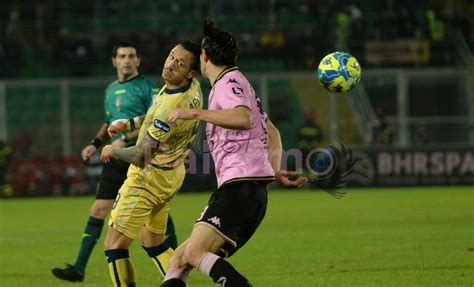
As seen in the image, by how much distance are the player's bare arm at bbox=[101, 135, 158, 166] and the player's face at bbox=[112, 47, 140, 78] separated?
2.76m

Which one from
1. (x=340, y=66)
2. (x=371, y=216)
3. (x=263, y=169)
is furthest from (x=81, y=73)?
(x=263, y=169)

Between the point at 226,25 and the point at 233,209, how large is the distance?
26.7 m

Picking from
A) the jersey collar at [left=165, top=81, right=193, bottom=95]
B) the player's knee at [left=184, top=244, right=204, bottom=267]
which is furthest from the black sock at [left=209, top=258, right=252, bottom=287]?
the jersey collar at [left=165, top=81, right=193, bottom=95]

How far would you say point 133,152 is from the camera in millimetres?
8141

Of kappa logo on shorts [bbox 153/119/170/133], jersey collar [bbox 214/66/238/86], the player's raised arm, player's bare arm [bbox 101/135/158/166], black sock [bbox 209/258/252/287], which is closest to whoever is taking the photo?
black sock [bbox 209/258/252/287]

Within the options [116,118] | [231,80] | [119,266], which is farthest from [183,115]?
[116,118]

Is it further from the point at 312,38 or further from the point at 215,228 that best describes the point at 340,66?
the point at 312,38

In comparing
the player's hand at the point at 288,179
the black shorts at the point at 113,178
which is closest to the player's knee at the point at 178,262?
the player's hand at the point at 288,179

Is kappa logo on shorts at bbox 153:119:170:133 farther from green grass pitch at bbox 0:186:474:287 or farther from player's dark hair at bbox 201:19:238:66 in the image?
green grass pitch at bbox 0:186:474:287

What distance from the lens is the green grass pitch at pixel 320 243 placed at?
35.3ft

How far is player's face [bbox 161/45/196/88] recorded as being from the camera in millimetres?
8305

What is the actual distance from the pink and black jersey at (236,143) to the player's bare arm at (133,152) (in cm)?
90

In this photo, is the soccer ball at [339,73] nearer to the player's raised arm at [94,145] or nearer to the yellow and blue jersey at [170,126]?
the yellow and blue jersey at [170,126]

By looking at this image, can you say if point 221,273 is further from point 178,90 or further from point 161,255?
point 161,255
